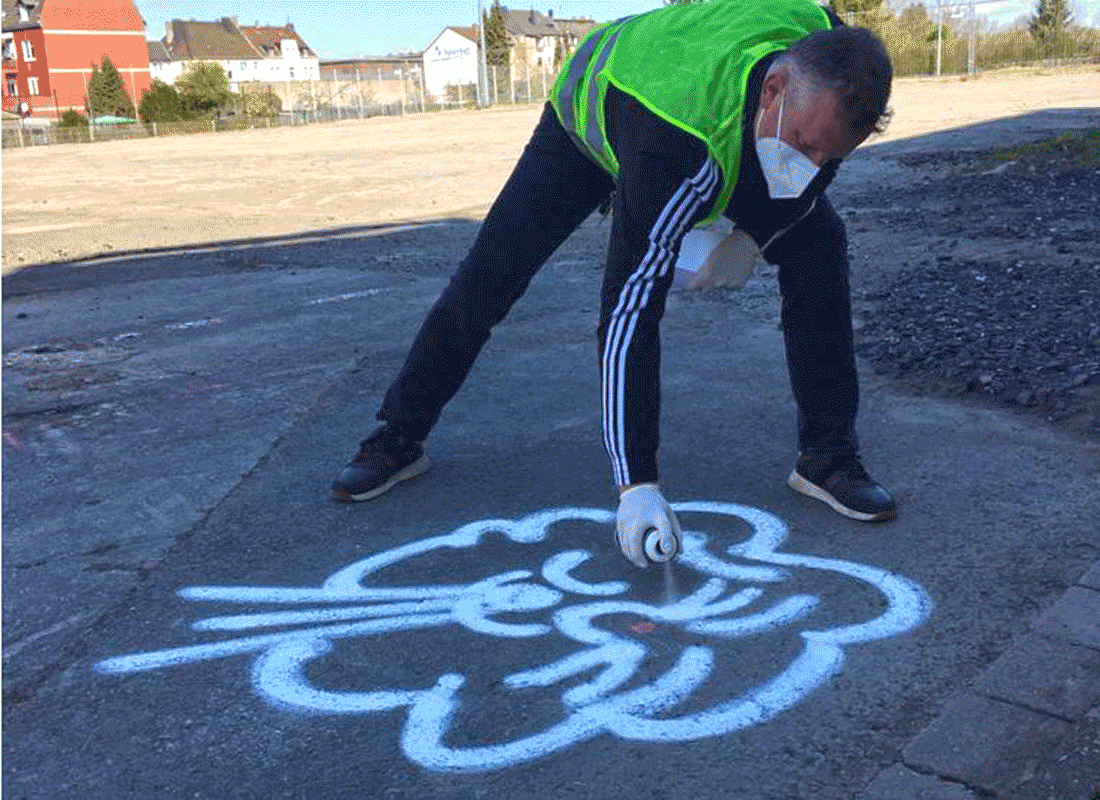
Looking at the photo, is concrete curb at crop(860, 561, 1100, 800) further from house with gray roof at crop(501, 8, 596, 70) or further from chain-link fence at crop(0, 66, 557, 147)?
house with gray roof at crop(501, 8, 596, 70)

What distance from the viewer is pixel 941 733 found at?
255 cm

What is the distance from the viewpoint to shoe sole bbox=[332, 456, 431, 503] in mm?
4176

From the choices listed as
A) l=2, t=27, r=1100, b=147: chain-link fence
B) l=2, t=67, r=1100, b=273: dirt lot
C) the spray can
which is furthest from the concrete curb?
l=2, t=27, r=1100, b=147: chain-link fence

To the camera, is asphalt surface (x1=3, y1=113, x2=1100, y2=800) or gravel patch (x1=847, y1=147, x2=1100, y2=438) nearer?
asphalt surface (x1=3, y1=113, x2=1100, y2=800)

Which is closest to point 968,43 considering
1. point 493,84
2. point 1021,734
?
point 493,84

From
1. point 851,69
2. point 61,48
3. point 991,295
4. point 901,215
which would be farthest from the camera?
point 61,48

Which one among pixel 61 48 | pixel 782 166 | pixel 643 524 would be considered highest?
pixel 61 48

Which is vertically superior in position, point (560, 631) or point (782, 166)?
point (782, 166)

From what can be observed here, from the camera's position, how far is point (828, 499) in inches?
154

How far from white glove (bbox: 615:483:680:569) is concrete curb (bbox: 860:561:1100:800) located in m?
0.83

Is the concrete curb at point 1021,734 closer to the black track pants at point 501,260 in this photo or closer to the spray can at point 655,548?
the spray can at point 655,548

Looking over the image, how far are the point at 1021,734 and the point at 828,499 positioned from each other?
1.43 meters

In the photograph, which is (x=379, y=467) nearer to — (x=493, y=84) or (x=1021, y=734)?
(x=1021, y=734)

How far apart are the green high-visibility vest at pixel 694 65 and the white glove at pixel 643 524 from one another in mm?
783
